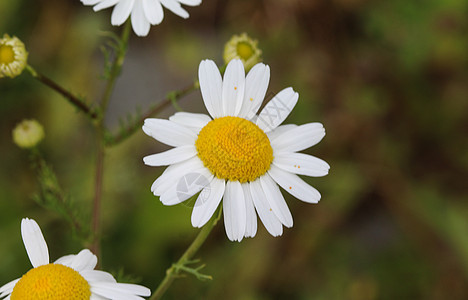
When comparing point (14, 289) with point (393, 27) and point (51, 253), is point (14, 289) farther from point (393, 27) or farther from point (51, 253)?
point (393, 27)

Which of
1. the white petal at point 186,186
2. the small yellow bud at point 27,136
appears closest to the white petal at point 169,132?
the white petal at point 186,186

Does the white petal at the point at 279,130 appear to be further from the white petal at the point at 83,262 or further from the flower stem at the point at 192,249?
the white petal at the point at 83,262

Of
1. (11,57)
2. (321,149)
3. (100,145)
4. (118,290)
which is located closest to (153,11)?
(11,57)

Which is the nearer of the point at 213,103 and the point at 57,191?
the point at 213,103

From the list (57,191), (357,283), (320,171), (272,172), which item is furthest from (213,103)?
(357,283)

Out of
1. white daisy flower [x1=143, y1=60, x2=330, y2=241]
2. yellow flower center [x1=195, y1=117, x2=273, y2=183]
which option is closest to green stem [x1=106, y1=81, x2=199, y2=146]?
white daisy flower [x1=143, y1=60, x2=330, y2=241]

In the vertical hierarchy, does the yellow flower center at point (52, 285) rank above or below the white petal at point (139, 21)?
below
